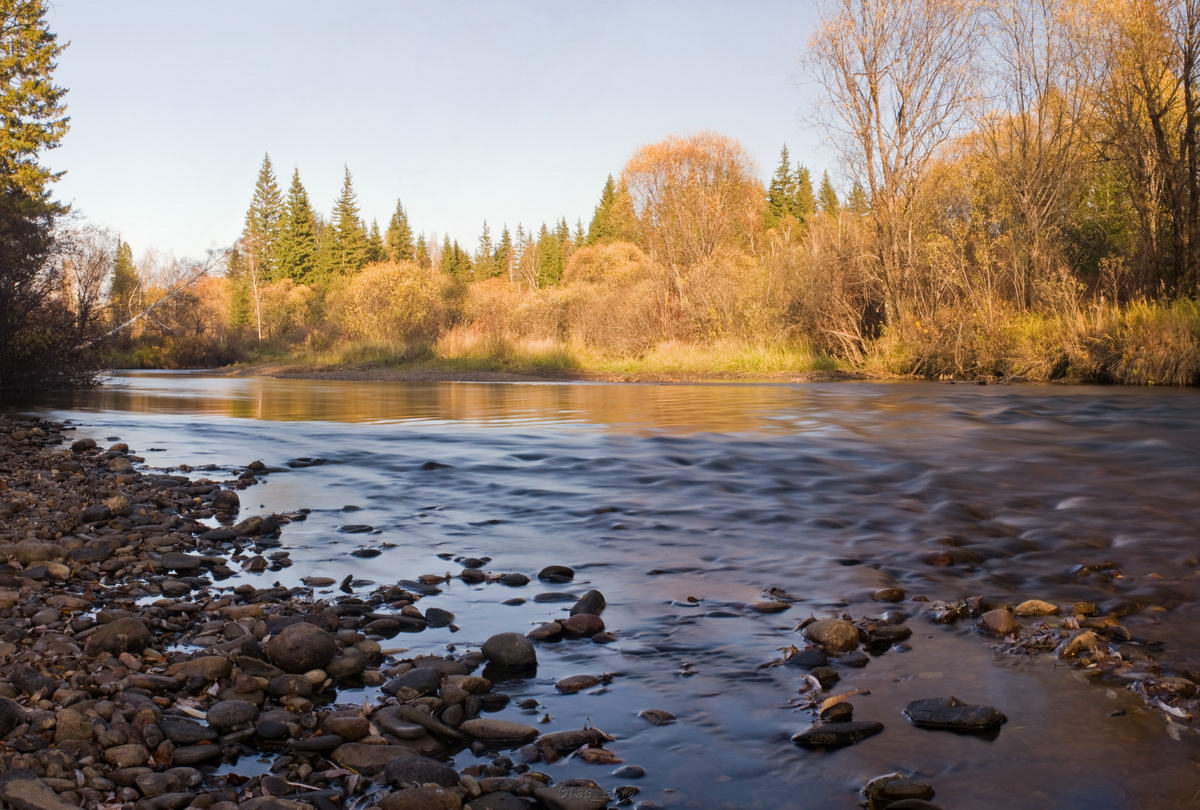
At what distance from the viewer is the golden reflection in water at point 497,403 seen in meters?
13.3

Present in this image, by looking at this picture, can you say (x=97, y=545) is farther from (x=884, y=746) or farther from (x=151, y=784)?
(x=884, y=746)

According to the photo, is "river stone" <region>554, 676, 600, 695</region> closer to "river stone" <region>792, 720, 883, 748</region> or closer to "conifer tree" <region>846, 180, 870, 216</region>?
"river stone" <region>792, 720, 883, 748</region>

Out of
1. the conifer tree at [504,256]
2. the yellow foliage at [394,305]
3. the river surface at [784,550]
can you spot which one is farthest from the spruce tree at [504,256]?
the river surface at [784,550]

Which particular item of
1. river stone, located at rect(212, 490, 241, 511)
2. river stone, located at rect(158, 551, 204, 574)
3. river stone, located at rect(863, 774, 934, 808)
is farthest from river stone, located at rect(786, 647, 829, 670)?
river stone, located at rect(212, 490, 241, 511)

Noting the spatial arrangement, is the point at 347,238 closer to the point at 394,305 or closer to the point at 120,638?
the point at 394,305

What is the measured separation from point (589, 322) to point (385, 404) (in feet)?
45.8

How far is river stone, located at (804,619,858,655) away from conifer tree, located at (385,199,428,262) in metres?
79.5

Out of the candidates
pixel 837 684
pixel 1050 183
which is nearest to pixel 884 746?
pixel 837 684

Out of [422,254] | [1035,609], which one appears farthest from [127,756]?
[422,254]

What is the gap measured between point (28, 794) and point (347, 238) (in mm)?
73425

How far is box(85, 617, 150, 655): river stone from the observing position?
3.13 meters

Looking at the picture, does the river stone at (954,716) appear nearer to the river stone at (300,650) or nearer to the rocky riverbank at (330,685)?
the rocky riverbank at (330,685)

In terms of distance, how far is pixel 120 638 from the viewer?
319 centimetres

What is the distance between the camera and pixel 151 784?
2.22 m
